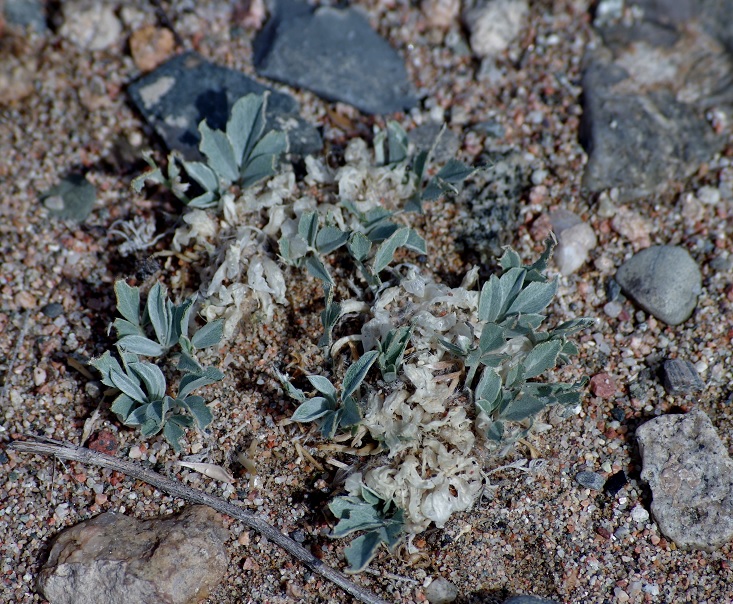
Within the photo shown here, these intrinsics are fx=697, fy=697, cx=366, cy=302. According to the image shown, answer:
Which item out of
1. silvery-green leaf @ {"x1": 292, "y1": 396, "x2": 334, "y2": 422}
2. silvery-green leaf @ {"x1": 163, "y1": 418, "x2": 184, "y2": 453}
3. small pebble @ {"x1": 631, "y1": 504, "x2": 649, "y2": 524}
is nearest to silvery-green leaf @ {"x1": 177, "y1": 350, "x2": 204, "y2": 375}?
silvery-green leaf @ {"x1": 163, "y1": 418, "x2": 184, "y2": 453}

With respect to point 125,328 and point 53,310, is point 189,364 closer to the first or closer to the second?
point 125,328

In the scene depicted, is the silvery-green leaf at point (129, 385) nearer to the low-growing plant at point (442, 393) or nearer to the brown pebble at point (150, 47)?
the low-growing plant at point (442, 393)

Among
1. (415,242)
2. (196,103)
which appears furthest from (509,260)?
(196,103)

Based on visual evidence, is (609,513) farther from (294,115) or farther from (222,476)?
(294,115)

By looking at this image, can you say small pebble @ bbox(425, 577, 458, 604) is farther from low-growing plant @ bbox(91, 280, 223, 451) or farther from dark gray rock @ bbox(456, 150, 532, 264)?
dark gray rock @ bbox(456, 150, 532, 264)

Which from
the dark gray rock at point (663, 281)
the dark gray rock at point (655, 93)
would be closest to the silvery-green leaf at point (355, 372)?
the dark gray rock at point (663, 281)

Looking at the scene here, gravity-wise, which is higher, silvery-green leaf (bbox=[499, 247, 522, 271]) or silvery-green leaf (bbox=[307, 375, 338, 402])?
silvery-green leaf (bbox=[499, 247, 522, 271])
